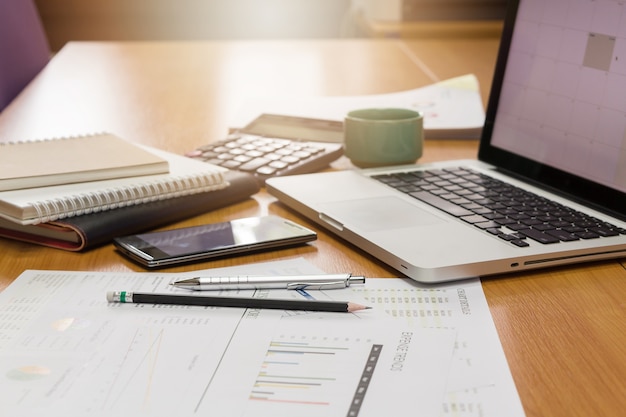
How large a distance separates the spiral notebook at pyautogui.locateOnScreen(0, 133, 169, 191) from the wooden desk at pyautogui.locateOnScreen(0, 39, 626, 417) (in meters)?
0.07

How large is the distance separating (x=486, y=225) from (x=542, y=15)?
1.03ft

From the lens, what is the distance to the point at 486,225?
0.75 m

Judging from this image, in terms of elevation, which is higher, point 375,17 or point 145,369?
point 375,17

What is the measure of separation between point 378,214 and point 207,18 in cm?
325

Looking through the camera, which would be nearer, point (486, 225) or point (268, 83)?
point (486, 225)

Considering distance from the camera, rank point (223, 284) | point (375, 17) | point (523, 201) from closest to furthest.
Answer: point (223, 284) → point (523, 201) → point (375, 17)

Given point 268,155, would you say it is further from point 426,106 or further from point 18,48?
point 18,48

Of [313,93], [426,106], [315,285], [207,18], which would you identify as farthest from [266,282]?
[207,18]

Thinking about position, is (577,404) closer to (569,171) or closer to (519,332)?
(519,332)

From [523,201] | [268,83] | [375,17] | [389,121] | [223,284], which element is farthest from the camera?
[375,17]

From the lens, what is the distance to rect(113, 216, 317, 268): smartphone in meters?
0.73

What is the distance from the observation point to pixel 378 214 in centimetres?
80

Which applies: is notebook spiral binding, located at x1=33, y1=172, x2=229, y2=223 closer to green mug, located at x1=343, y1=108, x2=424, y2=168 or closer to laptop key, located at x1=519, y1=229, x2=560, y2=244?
green mug, located at x1=343, y1=108, x2=424, y2=168

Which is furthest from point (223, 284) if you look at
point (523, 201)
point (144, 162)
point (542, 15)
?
point (542, 15)
